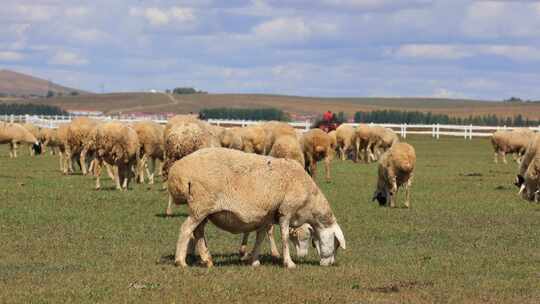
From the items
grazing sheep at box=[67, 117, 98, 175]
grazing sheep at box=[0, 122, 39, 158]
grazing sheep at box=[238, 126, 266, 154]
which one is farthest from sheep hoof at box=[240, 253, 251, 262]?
grazing sheep at box=[0, 122, 39, 158]

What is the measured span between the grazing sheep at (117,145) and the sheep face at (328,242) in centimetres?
1220

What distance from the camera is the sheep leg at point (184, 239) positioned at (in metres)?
13.2

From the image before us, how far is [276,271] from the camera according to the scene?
13.4m

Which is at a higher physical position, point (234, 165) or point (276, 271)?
point (234, 165)

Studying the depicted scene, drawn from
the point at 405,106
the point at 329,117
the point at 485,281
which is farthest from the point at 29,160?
the point at 405,106

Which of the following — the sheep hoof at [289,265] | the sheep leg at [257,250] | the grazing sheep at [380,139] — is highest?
the sheep leg at [257,250]

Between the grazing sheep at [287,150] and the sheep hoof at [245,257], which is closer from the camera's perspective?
the sheep hoof at [245,257]

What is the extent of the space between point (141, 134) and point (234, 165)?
1502 centimetres

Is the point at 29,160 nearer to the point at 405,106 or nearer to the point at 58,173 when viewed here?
the point at 58,173

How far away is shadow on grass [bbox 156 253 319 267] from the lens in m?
14.0

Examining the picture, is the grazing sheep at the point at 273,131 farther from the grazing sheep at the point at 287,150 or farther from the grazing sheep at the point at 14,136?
the grazing sheep at the point at 14,136

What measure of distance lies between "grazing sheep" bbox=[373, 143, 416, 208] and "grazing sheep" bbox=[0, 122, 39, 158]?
27.0m

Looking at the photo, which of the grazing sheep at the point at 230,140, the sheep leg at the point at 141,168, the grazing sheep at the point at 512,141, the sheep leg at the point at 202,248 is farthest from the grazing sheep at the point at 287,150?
the grazing sheep at the point at 512,141

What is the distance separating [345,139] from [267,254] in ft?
108
